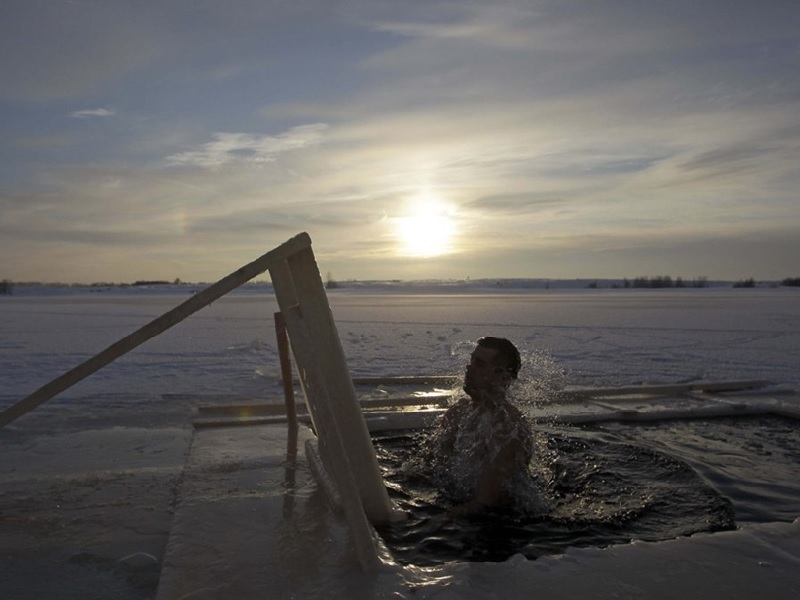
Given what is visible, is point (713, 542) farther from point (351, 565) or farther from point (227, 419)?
point (227, 419)

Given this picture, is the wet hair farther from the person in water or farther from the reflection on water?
the reflection on water

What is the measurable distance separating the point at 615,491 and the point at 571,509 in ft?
1.78

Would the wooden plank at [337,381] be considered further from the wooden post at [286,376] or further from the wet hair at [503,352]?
the wooden post at [286,376]

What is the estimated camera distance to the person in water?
4086 millimetres

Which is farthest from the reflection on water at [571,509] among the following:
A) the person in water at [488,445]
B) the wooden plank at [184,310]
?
the wooden plank at [184,310]

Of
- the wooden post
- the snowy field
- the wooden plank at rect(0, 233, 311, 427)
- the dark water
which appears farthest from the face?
the snowy field

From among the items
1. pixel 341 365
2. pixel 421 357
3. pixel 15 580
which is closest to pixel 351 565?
pixel 341 365

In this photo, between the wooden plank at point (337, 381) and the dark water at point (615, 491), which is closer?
the wooden plank at point (337, 381)

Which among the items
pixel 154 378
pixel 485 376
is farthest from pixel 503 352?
pixel 154 378

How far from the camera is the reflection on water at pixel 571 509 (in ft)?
11.5

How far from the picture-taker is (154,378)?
9211 mm

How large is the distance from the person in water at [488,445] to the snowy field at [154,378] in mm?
1887

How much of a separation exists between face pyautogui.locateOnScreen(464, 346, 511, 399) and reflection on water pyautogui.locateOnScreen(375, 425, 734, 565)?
2.49ft

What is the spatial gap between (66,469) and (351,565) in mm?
2942
